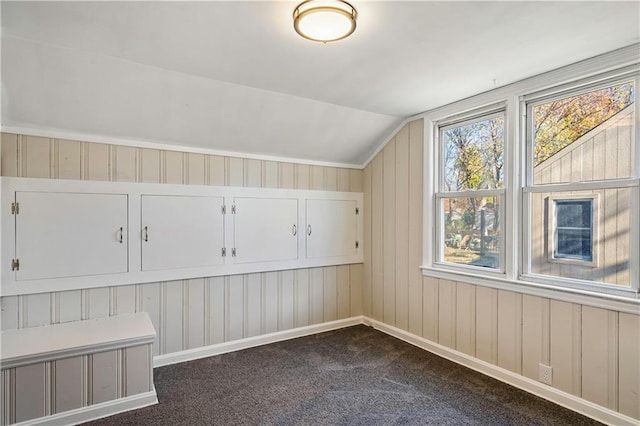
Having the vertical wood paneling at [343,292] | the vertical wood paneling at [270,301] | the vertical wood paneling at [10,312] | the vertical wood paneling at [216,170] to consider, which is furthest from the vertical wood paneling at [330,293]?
the vertical wood paneling at [10,312]

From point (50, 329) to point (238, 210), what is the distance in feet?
5.50

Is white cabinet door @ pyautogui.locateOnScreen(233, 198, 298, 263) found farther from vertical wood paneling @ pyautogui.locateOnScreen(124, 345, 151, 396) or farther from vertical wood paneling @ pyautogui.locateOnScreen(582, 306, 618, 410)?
vertical wood paneling @ pyautogui.locateOnScreen(582, 306, 618, 410)

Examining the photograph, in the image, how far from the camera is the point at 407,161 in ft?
12.0

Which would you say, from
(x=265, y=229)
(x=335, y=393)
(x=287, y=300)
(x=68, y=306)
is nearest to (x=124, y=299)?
(x=68, y=306)

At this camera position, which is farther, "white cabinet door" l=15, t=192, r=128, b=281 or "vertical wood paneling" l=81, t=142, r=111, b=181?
"vertical wood paneling" l=81, t=142, r=111, b=181

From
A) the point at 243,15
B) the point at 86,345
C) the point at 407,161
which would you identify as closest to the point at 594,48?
the point at 407,161

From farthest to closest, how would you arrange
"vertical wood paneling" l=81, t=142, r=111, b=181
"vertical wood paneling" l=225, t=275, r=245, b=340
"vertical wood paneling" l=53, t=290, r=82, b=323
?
"vertical wood paneling" l=225, t=275, r=245, b=340 → "vertical wood paneling" l=81, t=142, r=111, b=181 → "vertical wood paneling" l=53, t=290, r=82, b=323

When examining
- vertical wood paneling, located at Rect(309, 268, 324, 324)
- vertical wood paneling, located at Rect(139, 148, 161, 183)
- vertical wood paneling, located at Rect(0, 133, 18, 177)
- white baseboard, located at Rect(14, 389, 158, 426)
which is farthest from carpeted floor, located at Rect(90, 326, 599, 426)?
vertical wood paneling, located at Rect(0, 133, 18, 177)

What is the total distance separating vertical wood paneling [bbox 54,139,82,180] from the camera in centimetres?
267

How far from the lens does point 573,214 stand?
2482 millimetres

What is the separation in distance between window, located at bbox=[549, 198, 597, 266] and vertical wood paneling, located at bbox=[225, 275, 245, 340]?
105 inches

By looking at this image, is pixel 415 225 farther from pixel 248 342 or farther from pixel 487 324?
pixel 248 342

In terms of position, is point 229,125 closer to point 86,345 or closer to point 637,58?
point 86,345

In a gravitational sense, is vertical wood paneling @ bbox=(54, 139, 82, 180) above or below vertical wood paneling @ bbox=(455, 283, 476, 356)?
above
